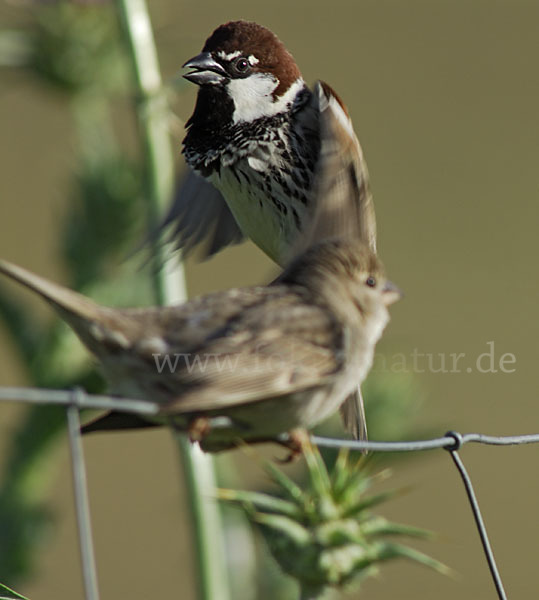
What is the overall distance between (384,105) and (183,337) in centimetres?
1115

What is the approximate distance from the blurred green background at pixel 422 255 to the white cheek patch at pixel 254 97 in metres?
1.36

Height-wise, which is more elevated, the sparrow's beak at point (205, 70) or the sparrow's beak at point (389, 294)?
the sparrow's beak at point (205, 70)

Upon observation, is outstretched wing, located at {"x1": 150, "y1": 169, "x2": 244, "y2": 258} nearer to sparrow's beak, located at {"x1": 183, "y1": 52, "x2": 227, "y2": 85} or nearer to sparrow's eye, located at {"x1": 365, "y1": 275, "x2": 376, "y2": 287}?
sparrow's beak, located at {"x1": 183, "y1": 52, "x2": 227, "y2": 85}

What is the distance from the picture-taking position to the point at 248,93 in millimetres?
3609

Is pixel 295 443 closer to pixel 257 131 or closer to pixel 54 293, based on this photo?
pixel 54 293

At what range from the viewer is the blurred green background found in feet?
28.5

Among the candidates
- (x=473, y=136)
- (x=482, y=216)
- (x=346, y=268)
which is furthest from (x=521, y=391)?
(x=346, y=268)

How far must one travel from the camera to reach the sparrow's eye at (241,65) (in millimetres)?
3590

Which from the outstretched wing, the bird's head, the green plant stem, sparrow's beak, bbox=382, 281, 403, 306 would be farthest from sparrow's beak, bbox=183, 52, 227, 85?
sparrow's beak, bbox=382, 281, 403, 306

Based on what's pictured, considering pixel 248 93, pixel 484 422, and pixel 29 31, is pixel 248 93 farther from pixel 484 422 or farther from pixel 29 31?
pixel 484 422

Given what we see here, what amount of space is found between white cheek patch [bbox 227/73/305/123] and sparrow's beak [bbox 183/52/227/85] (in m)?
0.05

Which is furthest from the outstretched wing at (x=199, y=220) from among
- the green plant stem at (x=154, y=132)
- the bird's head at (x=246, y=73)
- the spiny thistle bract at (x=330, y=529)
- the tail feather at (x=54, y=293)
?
the tail feather at (x=54, y=293)

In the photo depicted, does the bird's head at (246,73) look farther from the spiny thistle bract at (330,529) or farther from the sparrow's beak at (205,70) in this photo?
the spiny thistle bract at (330,529)

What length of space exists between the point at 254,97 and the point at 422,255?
853 centimetres
